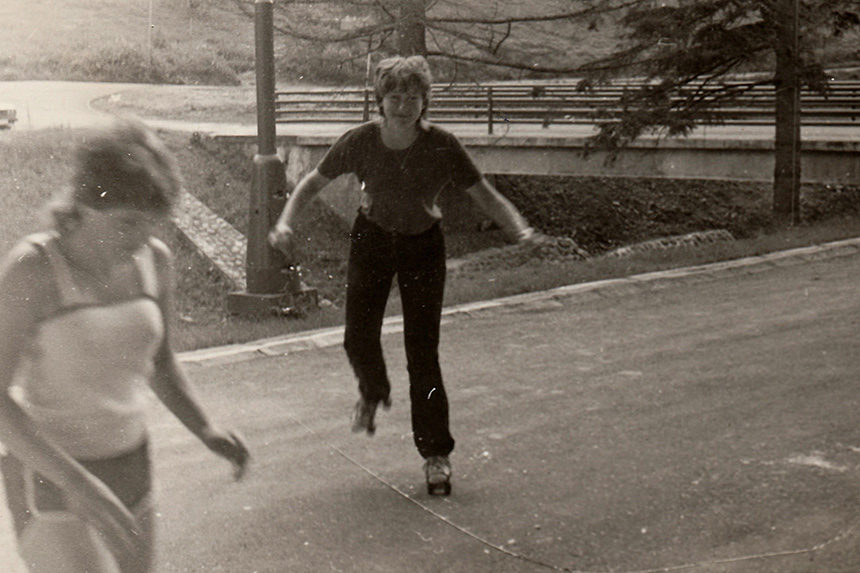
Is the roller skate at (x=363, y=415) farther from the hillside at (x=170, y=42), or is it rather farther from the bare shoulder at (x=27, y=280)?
the bare shoulder at (x=27, y=280)

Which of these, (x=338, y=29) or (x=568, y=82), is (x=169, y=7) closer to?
(x=338, y=29)

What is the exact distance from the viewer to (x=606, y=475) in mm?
3453

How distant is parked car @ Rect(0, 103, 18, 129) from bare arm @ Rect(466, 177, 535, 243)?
1076mm

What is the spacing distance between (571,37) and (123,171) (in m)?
1.43

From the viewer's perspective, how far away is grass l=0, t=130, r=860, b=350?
107 centimetres

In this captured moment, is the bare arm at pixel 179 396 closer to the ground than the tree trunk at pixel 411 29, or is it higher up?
closer to the ground

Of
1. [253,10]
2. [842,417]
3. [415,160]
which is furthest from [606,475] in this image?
[253,10]

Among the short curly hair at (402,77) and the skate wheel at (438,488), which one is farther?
the skate wheel at (438,488)

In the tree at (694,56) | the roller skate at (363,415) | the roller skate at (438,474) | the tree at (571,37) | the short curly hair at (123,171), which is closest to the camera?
the short curly hair at (123,171)

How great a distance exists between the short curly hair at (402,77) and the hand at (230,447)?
2.75ft

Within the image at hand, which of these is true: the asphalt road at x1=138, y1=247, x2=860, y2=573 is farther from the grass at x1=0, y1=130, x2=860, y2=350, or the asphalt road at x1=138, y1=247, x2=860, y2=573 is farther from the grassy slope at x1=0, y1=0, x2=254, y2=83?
the grassy slope at x1=0, y1=0, x2=254, y2=83

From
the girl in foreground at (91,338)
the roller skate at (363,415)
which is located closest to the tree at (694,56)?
the roller skate at (363,415)

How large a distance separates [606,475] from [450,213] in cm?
131

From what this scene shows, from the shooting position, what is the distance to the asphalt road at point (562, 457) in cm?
254
